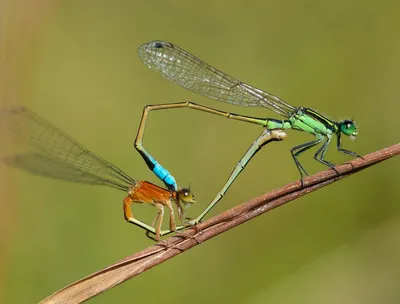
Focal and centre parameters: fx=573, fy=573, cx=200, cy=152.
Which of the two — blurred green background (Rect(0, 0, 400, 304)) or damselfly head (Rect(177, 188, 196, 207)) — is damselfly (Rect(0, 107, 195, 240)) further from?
blurred green background (Rect(0, 0, 400, 304))

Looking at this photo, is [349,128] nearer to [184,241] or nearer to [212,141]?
[212,141]

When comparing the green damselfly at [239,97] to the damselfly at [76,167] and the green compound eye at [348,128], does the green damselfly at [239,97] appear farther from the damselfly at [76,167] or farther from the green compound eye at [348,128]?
the damselfly at [76,167]

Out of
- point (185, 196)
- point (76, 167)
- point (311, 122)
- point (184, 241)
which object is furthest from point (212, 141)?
point (184, 241)

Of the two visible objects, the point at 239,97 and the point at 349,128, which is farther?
the point at 239,97

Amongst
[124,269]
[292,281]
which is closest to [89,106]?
[292,281]

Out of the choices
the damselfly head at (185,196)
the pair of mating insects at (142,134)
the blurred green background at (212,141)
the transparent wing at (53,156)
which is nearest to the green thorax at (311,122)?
the pair of mating insects at (142,134)

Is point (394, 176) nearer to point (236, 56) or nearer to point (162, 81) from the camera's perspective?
point (236, 56)

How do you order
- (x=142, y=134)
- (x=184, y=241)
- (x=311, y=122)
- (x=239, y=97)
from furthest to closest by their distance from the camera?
1. (x=239, y=97)
2. (x=311, y=122)
3. (x=142, y=134)
4. (x=184, y=241)
